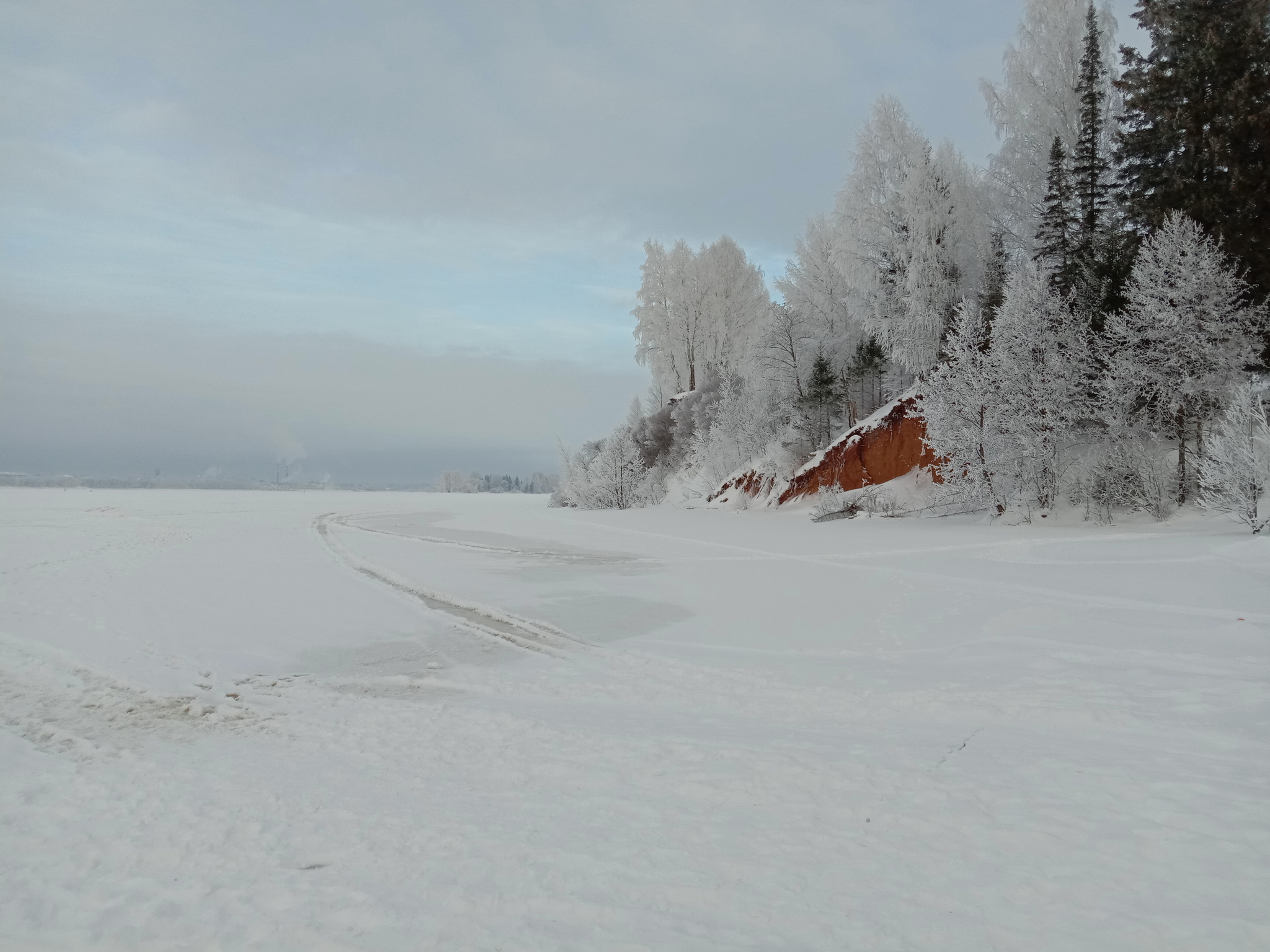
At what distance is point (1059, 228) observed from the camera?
22.6 metres

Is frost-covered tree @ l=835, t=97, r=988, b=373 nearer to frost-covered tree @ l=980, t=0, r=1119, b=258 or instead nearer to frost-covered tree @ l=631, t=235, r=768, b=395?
frost-covered tree @ l=980, t=0, r=1119, b=258

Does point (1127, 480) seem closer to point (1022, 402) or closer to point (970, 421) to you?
point (1022, 402)

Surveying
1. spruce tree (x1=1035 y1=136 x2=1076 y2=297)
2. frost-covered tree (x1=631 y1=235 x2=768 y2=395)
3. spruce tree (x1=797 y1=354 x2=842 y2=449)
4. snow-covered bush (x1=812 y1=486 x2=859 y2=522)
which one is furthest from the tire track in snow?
frost-covered tree (x1=631 y1=235 x2=768 y2=395)

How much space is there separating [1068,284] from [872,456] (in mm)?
8329

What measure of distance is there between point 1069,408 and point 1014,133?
47.4 feet

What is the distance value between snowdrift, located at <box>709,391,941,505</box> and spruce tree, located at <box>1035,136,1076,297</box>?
211 inches

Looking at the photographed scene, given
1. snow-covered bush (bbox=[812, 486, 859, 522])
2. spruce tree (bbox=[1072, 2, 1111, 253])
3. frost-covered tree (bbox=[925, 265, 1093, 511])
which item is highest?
spruce tree (bbox=[1072, 2, 1111, 253])

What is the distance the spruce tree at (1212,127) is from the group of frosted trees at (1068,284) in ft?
0.20

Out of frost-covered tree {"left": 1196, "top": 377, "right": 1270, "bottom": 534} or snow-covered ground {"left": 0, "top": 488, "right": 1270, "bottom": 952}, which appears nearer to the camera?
snow-covered ground {"left": 0, "top": 488, "right": 1270, "bottom": 952}

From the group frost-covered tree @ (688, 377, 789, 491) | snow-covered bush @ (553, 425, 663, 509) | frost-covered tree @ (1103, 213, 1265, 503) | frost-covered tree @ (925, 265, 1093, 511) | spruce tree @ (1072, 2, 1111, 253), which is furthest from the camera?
snow-covered bush @ (553, 425, 663, 509)

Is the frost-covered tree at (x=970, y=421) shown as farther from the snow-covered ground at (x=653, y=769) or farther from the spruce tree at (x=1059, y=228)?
the snow-covered ground at (x=653, y=769)

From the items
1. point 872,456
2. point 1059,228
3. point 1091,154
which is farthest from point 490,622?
point 1091,154

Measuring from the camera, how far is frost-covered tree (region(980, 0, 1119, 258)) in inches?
1000

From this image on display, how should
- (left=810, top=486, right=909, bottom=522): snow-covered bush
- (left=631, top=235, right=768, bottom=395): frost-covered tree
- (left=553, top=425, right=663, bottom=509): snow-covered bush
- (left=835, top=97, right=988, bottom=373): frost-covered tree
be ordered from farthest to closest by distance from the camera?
(left=631, top=235, right=768, bottom=395): frost-covered tree
(left=553, top=425, right=663, bottom=509): snow-covered bush
(left=835, top=97, right=988, bottom=373): frost-covered tree
(left=810, top=486, right=909, bottom=522): snow-covered bush
